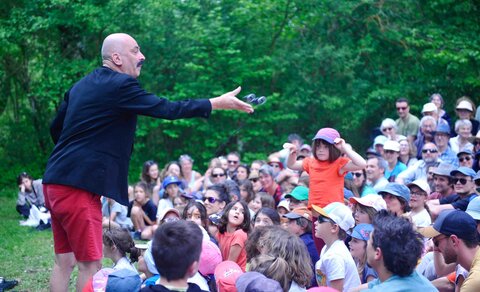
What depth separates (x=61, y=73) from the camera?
1644cm

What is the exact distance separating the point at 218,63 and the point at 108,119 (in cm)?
1190

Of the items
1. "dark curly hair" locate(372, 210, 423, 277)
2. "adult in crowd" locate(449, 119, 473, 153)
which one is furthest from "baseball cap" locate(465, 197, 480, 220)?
"adult in crowd" locate(449, 119, 473, 153)

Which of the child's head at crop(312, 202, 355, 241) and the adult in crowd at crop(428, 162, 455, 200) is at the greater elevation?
the child's head at crop(312, 202, 355, 241)

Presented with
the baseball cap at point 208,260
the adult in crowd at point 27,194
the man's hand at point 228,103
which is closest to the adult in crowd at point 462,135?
the baseball cap at point 208,260

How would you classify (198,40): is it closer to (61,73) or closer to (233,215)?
(61,73)

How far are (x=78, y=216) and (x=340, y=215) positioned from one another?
225 cm

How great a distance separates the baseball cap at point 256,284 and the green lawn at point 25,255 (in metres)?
3.37

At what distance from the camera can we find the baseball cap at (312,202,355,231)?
5859 millimetres

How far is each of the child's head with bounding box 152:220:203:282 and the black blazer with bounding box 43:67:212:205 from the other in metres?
1.22

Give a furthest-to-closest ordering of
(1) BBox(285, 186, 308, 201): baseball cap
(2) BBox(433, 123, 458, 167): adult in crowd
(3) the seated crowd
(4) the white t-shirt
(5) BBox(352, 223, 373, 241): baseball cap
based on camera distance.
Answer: (2) BBox(433, 123, 458, 167): adult in crowd, (1) BBox(285, 186, 308, 201): baseball cap, (5) BBox(352, 223, 373, 241): baseball cap, (4) the white t-shirt, (3) the seated crowd

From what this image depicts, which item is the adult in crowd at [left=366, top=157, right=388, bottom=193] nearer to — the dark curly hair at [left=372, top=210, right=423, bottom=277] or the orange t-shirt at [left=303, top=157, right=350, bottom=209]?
the orange t-shirt at [left=303, top=157, right=350, bottom=209]

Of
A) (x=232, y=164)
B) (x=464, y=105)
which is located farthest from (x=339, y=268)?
(x=232, y=164)

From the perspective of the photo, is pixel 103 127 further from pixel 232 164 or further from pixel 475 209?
pixel 232 164

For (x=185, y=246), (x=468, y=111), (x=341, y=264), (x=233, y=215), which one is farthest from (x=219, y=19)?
(x=185, y=246)
